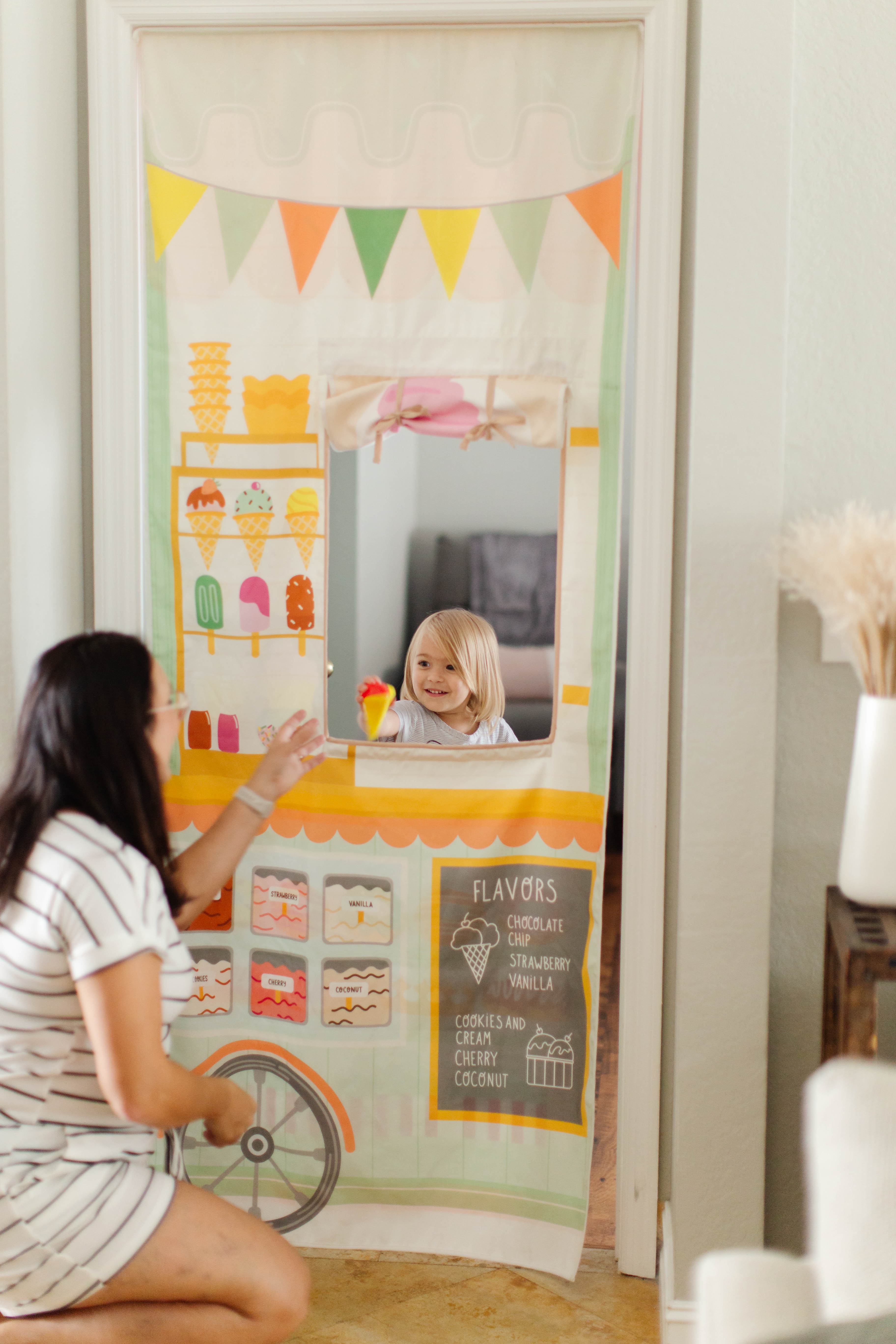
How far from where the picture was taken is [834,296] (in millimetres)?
1609

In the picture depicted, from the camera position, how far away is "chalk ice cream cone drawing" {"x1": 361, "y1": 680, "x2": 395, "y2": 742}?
1.90 metres

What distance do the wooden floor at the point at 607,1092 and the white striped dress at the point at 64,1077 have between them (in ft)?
2.91

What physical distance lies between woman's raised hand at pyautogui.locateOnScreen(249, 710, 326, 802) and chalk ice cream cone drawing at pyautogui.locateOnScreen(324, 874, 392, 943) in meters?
0.23

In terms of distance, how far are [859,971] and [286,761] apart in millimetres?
905

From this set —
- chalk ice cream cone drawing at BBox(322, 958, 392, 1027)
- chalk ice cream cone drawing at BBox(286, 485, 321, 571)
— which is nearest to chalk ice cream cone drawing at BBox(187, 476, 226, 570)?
chalk ice cream cone drawing at BBox(286, 485, 321, 571)

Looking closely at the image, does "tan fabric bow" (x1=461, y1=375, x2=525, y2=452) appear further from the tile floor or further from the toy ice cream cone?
the tile floor

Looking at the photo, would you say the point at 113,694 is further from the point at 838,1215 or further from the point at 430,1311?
the point at 430,1311

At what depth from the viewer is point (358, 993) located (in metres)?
1.93

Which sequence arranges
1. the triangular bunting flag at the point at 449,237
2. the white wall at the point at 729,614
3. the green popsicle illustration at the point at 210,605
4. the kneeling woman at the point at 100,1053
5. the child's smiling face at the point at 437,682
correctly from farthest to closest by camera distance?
the child's smiling face at the point at 437,682
the green popsicle illustration at the point at 210,605
the triangular bunting flag at the point at 449,237
the white wall at the point at 729,614
the kneeling woman at the point at 100,1053

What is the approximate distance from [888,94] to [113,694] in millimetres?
1426

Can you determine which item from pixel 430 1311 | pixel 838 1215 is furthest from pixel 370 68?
pixel 430 1311

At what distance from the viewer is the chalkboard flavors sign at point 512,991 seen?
6.21 ft

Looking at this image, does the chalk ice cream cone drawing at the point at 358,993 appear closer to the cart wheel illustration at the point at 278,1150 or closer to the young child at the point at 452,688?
the cart wheel illustration at the point at 278,1150

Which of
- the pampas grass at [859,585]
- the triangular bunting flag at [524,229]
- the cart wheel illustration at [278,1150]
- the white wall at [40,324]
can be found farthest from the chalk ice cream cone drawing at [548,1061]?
the triangular bunting flag at [524,229]
